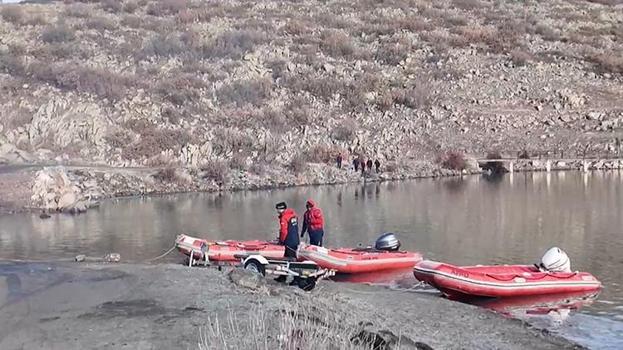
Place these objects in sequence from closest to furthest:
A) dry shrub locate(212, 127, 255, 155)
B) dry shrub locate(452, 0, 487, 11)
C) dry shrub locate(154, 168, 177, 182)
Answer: dry shrub locate(154, 168, 177, 182) → dry shrub locate(212, 127, 255, 155) → dry shrub locate(452, 0, 487, 11)

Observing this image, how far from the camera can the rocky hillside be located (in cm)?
5044

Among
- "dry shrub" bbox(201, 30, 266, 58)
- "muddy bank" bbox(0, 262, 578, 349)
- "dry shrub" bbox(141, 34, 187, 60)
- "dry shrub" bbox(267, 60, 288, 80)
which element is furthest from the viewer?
"dry shrub" bbox(201, 30, 266, 58)

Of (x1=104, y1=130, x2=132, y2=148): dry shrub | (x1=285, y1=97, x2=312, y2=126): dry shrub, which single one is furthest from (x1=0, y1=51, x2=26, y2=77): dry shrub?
(x1=285, y1=97, x2=312, y2=126): dry shrub

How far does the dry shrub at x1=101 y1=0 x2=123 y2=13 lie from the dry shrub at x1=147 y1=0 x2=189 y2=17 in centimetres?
260

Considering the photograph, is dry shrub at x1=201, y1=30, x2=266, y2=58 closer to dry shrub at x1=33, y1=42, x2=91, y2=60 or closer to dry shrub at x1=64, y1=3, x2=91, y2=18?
dry shrub at x1=33, y1=42, x2=91, y2=60

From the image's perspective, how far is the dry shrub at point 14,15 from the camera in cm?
7194

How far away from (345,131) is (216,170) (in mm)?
9914

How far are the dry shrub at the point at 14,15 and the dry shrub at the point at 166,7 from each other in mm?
11096

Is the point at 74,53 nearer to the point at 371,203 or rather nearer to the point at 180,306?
the point at 371,203

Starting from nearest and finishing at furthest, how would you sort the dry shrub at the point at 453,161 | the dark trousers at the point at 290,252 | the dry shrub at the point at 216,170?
the dark trousers at the point at 290,252, the dry shrub at the point at 216,170, the dry shrub at the point at 453,161

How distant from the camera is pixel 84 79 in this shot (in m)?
58.0

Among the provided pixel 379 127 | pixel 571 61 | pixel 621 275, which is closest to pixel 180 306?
pixel 621 275

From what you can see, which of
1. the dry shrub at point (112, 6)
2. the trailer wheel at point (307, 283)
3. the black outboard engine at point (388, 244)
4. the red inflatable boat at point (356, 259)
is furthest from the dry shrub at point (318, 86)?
the trailer wheel at point (307, 283)

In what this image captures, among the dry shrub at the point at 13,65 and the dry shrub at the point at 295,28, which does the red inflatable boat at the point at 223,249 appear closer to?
the dry shrub at the point at 13,65
